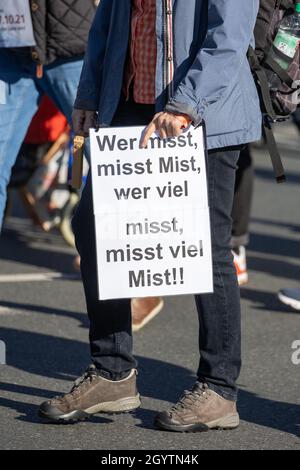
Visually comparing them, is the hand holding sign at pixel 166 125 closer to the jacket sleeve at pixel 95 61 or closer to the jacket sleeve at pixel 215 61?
the jacket sleeve at pixel 215 61

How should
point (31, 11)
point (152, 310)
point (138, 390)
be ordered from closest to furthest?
point (138, 390) < point (31, 11) < point (152, 310)

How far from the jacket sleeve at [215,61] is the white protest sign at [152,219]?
0.16 meters

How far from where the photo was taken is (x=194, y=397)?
169 inches

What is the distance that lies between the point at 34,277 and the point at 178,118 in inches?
115

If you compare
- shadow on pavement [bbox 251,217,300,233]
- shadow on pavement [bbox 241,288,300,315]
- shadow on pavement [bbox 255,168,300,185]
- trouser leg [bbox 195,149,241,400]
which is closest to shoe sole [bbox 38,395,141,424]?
trouser leg [bbox 195,149,241,400]

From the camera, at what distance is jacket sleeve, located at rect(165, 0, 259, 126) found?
13.0 feet

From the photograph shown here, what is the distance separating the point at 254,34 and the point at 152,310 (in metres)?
1.78

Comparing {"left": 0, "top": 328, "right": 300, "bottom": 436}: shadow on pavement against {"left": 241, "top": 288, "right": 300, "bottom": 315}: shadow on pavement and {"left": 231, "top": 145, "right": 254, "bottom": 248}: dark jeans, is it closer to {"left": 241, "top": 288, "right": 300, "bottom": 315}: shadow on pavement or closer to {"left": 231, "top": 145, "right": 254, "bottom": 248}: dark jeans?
{"left": 241, "top": 288, "right": 300, "bottom": 315}: shadow on pavement

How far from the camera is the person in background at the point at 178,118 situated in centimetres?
400

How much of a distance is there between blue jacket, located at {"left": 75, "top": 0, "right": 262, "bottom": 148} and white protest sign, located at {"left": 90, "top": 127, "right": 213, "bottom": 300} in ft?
0.47

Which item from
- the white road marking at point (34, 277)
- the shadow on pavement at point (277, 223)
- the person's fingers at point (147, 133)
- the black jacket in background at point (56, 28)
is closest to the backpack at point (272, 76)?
the person's fingers at point (147, 133)

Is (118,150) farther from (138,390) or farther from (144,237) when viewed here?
(138,390)

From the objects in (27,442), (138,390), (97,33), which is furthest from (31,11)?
(27,442)
